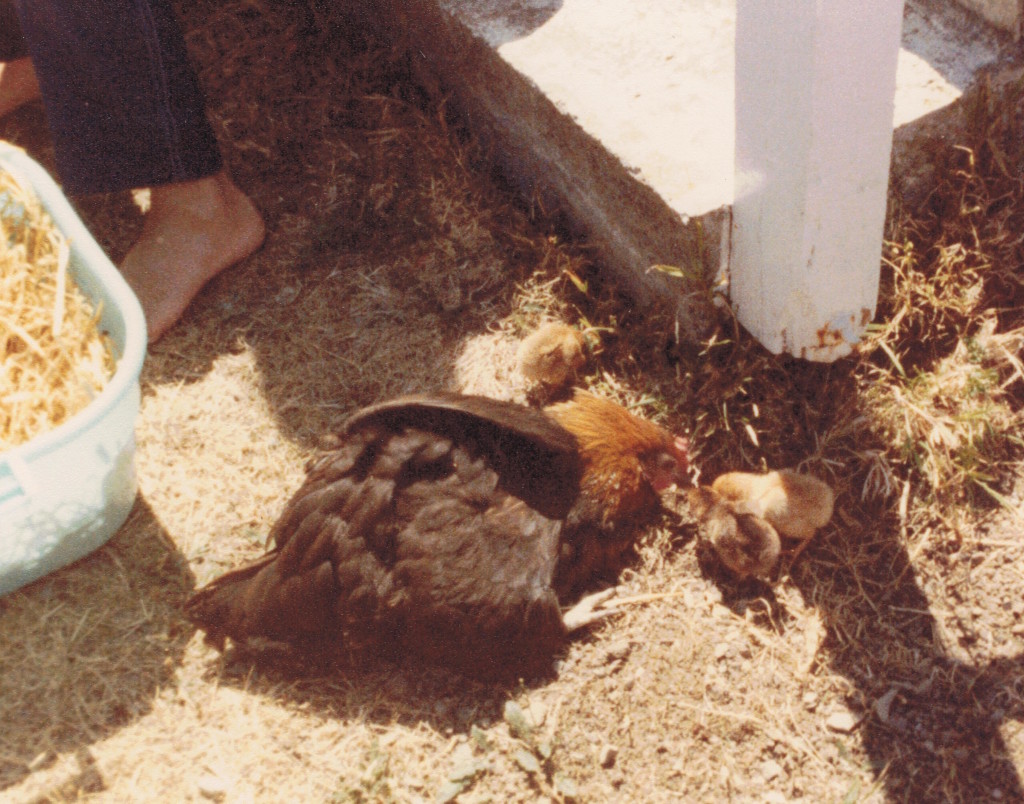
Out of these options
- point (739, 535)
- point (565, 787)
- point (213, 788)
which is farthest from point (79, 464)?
point (739, 535)

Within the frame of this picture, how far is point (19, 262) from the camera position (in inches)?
106

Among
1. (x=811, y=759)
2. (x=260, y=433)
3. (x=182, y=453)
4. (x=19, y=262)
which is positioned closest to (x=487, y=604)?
(x=811, y=759)

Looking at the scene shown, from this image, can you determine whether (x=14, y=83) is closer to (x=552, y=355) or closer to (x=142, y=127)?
(x=142, y=127)

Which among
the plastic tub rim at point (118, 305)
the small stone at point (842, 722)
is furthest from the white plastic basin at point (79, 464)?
the small stone at point (842, 722)

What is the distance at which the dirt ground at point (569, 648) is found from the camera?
6.89 feet

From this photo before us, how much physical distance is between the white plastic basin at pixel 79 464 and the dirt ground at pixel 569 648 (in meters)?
0.16

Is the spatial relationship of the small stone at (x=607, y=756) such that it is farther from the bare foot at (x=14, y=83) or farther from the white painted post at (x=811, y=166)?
the bare foot at (x=14, y=83)

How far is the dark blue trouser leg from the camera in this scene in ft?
8.66

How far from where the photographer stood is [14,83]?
371 cm

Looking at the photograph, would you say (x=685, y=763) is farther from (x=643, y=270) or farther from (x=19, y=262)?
(x=19, y=262)

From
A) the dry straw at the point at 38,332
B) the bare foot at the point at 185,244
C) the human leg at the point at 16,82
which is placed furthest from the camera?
the human leg at the point at 16,82

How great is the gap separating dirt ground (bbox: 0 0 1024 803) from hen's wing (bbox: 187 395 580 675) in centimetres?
21

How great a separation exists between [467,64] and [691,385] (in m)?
1.50

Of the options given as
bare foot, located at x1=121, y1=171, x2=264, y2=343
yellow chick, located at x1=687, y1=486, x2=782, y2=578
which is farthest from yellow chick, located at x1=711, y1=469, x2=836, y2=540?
bare foot, located at x1=121, y1=171, x2=264, y2=343
